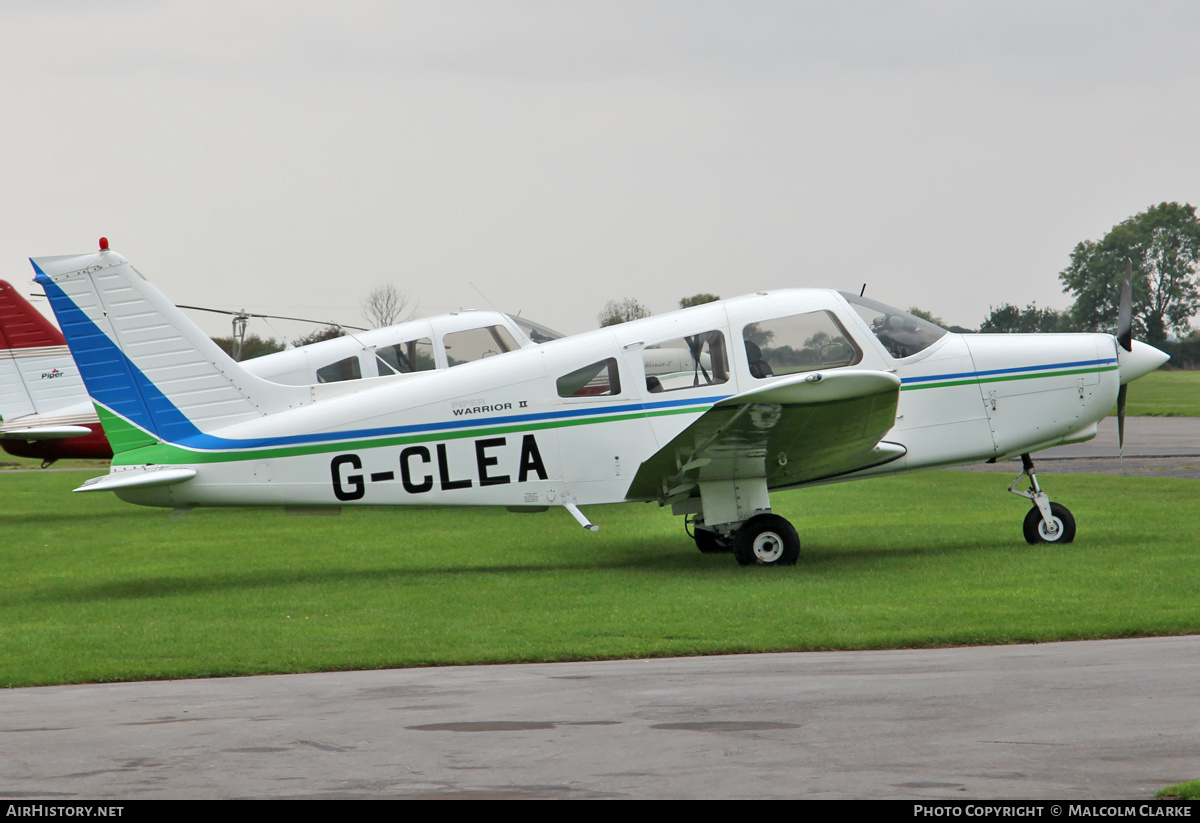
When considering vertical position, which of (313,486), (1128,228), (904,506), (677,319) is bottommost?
(904,506)

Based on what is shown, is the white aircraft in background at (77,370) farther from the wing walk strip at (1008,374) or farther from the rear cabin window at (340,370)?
the wing walk strip at (1008,374)

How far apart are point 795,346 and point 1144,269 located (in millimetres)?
102064

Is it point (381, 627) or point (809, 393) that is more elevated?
point (809, 393)

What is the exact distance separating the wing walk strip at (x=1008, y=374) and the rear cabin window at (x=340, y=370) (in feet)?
25.3

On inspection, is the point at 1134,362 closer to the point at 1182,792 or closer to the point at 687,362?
the point at 687,362

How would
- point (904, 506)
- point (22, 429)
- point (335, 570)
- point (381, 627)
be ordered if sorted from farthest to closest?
point (22, 429) → point (904, 506) → point (335, 570) → point (381, 627)

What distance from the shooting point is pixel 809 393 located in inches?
384

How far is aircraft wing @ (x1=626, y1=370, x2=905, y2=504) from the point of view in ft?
32.0

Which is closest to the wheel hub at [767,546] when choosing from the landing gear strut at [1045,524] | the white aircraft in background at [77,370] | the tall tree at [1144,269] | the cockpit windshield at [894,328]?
the cockpit windshield at [894,328]

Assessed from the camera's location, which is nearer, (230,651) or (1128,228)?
(230,651)

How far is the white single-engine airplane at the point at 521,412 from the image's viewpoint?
37.0ft

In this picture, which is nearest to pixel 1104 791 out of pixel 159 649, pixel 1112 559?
pixel 159 649
